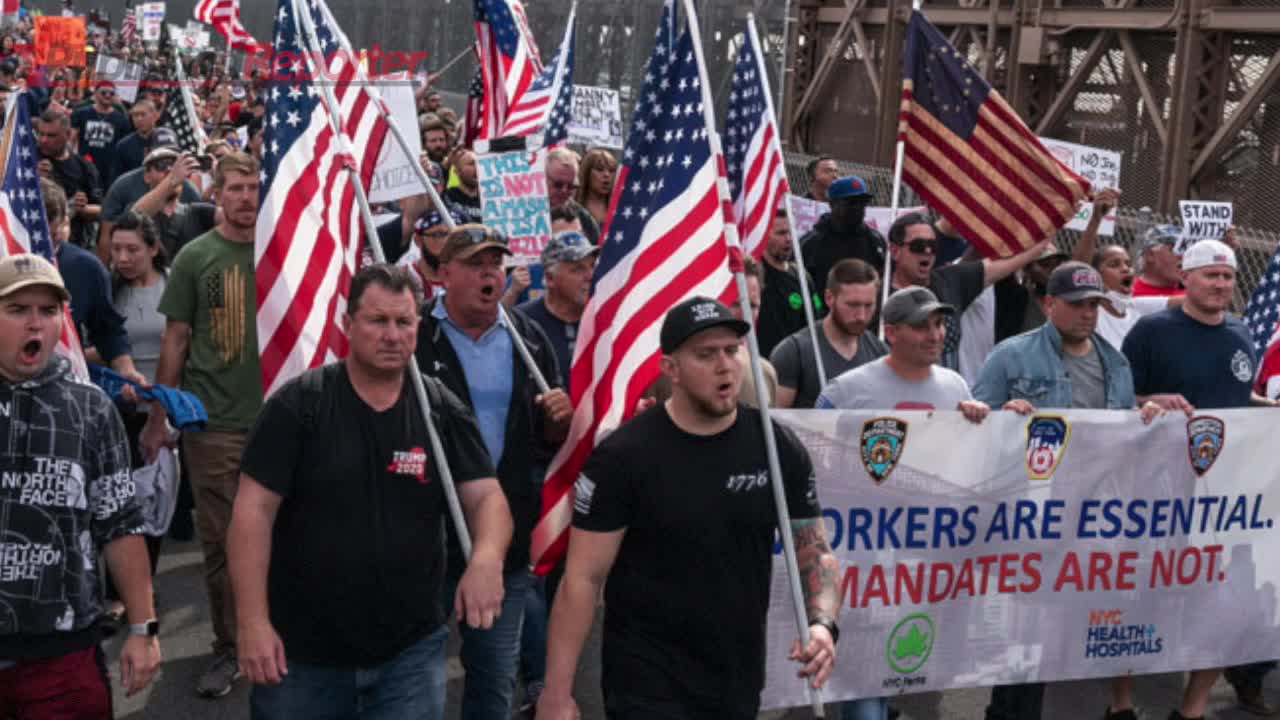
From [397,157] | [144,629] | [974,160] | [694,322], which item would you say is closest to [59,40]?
[397,157]

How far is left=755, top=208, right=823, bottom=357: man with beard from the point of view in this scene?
9.07 meters

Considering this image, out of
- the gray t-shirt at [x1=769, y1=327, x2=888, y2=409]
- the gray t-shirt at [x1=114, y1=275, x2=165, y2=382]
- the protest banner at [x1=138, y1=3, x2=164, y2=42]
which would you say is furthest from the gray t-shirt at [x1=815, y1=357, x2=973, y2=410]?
the protest banner at [x1=138, y1=3, x2=164, y2=42]

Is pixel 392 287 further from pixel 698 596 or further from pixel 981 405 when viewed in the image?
pixel 981 405

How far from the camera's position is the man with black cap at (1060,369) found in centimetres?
692

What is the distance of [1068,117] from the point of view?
18.3 metres

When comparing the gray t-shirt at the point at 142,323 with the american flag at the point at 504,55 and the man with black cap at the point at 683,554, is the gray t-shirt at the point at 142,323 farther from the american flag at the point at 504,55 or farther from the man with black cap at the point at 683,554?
the man with black cap at the point at 683,554

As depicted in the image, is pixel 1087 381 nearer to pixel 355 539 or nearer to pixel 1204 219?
pixel 355 539

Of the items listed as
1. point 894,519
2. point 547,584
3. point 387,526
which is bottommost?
point 547,584

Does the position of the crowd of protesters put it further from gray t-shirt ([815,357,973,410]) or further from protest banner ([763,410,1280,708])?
protest banner ([763,410,1280,708])

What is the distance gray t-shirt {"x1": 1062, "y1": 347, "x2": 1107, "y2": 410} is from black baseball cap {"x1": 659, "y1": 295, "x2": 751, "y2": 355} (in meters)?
2.76

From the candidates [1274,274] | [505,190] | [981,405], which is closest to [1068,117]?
[1274,274]

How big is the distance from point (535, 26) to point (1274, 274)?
A: 1829cm

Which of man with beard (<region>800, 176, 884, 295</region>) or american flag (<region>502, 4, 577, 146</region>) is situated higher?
american flag (<region>502, 4, 577, 146</region>)

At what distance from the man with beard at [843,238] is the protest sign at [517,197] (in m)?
1.84
